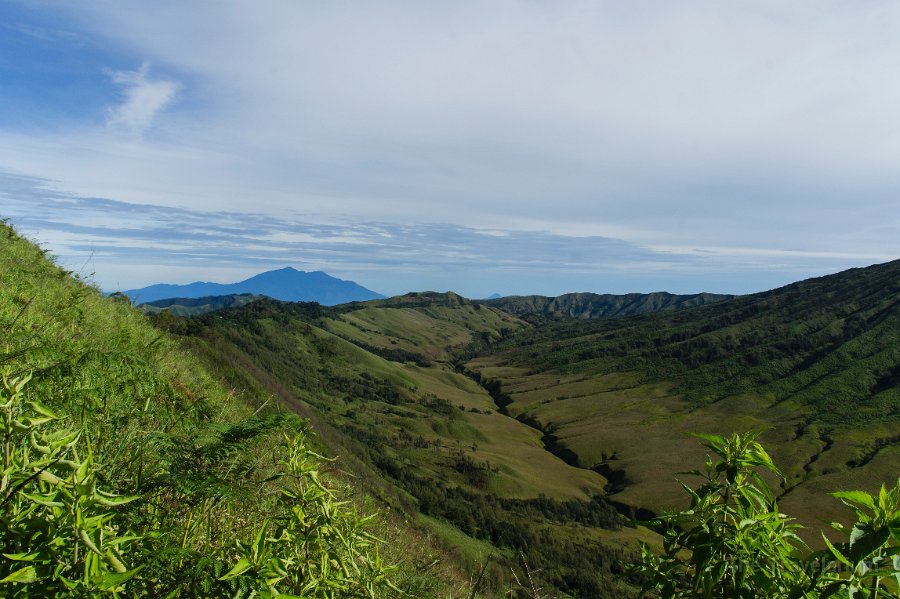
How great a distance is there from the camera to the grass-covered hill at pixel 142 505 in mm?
1807

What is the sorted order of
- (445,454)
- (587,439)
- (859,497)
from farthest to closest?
(587,439) < (445,454) < (859,497)

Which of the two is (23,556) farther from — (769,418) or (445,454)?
(769,418)

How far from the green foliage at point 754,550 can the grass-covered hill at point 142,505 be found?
1.55 metres

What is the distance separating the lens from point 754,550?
226cm

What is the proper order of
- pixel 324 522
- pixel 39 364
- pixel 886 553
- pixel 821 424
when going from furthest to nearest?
pixel 821 424, pixel 39 364, pixel 324 522, pixel 886 553

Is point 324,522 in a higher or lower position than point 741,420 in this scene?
higher

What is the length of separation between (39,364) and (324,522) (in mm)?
4348

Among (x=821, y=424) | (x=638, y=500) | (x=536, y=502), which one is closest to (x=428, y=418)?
(x=536, y=502)

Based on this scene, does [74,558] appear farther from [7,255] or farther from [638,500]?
[638,500]

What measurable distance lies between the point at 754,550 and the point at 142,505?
346cm

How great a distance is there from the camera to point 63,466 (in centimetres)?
215

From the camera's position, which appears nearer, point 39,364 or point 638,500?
point 39,364

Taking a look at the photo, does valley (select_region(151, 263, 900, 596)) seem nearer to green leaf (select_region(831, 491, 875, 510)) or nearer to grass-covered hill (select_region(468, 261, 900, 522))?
grass-covered hill (select_region(468, 261, 900, 522))

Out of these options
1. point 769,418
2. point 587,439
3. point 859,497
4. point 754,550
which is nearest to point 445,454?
point 587,439
